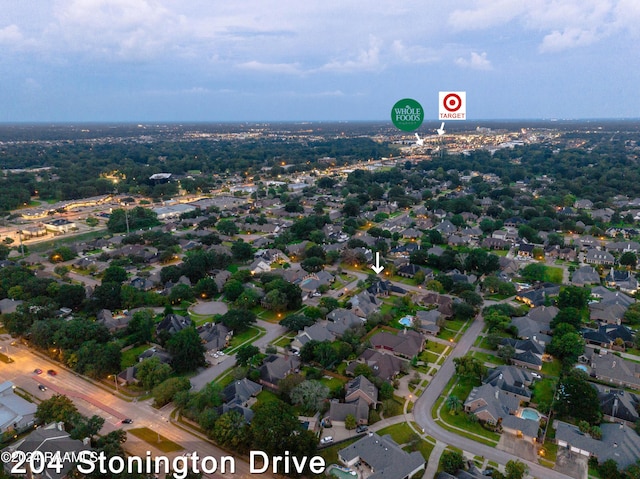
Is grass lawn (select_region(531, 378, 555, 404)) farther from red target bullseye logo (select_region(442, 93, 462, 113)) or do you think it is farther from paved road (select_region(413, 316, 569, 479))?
red target bullseye logo (select_region(442, 93, 462, 113))

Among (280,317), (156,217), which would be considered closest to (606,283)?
(280,317)

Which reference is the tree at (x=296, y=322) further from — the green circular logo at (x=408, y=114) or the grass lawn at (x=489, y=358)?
the green circular logo at (x=408, y=114)

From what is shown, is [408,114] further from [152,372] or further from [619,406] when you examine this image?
[152,372]

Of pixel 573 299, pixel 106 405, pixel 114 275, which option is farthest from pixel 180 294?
pixel 573 299

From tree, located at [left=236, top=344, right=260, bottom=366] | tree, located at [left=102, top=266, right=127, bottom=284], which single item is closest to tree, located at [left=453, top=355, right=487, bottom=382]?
tree, located at [left=236, top=344, right=260, bottom=366]

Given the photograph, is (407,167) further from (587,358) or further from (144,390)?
(144,390)
